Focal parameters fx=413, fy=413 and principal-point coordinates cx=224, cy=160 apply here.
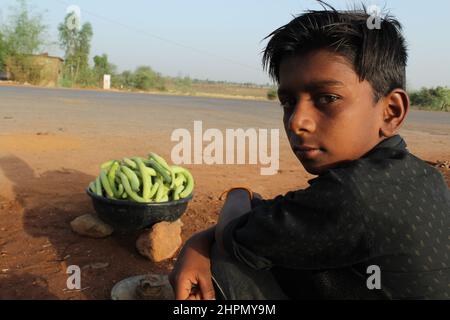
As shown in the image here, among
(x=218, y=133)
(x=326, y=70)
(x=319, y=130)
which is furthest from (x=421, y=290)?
(x=218, y=133)

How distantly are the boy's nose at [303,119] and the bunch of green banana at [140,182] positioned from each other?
2.08 meters

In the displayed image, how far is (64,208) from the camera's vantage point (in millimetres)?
3998

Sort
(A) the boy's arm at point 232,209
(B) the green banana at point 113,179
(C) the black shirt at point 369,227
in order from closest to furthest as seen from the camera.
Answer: (C) the black shirt at point 369,227, (A) the boy's arm at point 232,209, (B) the green banana at point 113,179

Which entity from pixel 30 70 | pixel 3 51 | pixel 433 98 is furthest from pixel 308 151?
pixel 433 98

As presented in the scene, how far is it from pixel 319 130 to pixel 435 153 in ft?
31.8

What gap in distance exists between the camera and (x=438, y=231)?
1.11 metres

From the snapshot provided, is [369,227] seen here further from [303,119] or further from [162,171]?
[162,171]

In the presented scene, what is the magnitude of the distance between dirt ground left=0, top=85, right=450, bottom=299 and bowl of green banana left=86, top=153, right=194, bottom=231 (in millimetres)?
308

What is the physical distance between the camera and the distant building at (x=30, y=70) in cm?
3931

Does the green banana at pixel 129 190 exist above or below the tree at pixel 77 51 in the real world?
below

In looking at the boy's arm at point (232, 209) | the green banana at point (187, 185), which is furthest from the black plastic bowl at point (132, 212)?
the boy's arm at point (232, 209)

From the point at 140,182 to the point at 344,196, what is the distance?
7.91 ft

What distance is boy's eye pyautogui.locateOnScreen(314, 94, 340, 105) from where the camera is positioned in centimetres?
123

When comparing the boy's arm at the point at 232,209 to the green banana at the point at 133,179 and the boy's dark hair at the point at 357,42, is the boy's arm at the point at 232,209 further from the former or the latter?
the green banana at the point at 133,179
